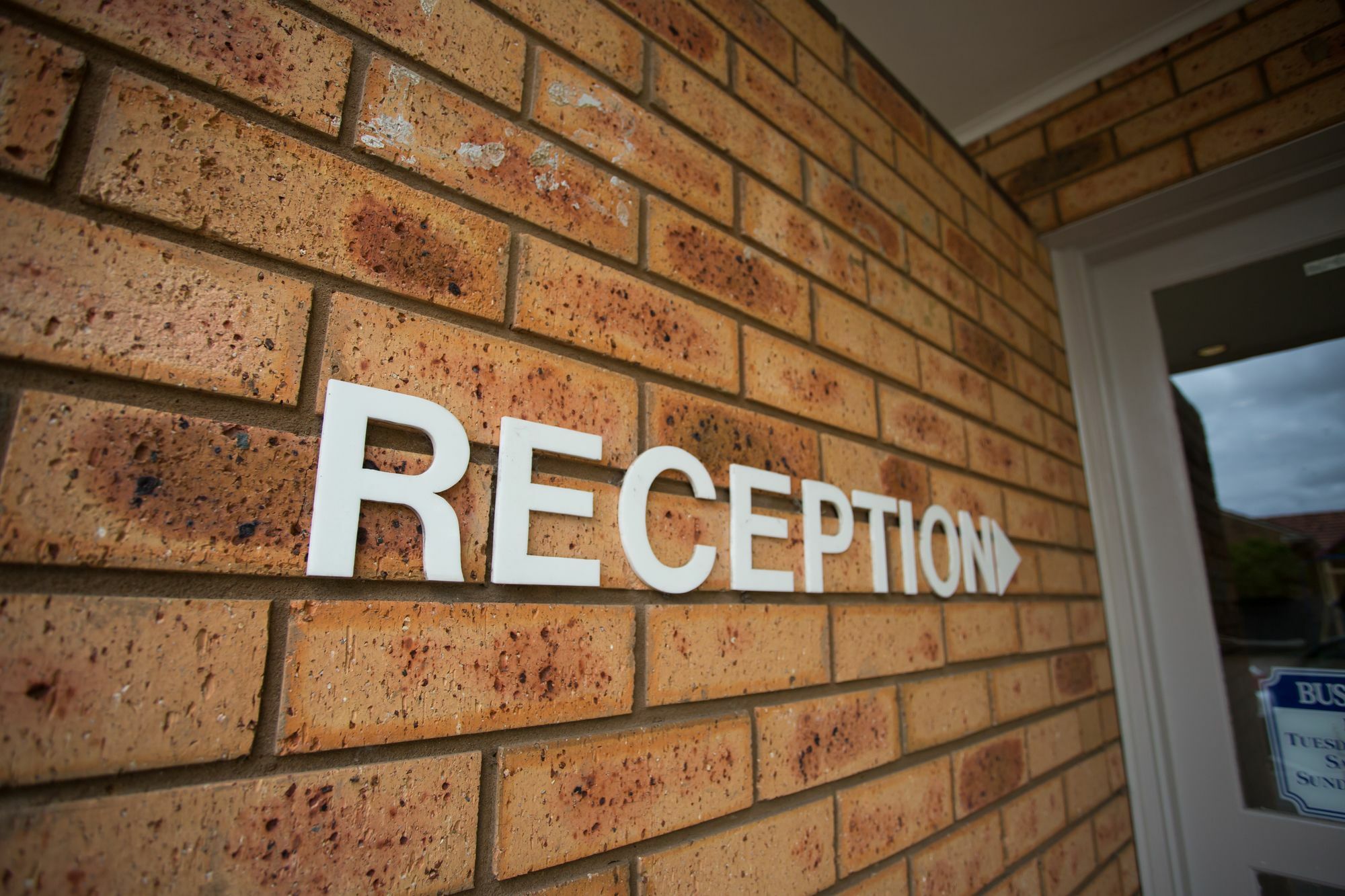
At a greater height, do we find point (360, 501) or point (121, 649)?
point (360, 501)

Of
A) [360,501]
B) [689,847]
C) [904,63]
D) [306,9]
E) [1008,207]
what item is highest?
[904,63]

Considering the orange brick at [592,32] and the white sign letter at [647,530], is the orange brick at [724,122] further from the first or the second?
the white sign letter at [647,530]

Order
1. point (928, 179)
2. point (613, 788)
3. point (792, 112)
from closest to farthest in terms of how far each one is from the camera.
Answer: point (613, 788), point (792, 112), point (928, 179)

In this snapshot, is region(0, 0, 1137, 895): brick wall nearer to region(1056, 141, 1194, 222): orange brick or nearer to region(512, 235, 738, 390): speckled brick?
region(512, 235, 738, 390): speckled brick

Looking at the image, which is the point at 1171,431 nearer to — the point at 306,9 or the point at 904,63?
→ the point at 904,63

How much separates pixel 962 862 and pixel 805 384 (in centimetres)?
85

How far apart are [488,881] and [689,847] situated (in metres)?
0.23

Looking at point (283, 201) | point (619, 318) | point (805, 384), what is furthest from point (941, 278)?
point (283, 201)

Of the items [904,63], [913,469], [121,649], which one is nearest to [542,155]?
[121,649]

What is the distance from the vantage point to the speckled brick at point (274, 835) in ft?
1.26

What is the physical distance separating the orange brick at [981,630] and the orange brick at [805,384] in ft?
1.33

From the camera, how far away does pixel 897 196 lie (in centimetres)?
132

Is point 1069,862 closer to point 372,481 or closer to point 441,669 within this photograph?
point 441,669

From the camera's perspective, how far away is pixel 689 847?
67cm
